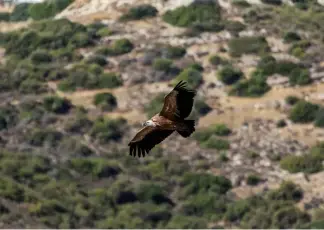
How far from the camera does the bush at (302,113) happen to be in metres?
55.7

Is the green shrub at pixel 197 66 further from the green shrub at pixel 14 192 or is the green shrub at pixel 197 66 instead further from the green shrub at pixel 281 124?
the green shrub at pixel 14 192

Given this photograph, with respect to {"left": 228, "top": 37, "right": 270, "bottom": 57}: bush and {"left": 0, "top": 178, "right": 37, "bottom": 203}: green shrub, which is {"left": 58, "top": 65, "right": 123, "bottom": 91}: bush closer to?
{"left": 228, "top": 37, "right": 270, "bottom": 57}: bush

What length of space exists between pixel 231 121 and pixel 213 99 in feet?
7.88

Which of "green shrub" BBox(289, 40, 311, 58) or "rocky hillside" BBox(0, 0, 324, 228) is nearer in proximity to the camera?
"rocky hillside" BBox(0, 0, 324, 228)

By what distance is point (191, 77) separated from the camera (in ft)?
197

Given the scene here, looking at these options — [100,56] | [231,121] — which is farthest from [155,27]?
[231,121]

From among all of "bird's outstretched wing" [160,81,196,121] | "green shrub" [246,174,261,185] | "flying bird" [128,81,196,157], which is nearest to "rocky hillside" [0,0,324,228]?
"green shrub" [246,174,261,185]

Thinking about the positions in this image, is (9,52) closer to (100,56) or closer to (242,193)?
(100,56)

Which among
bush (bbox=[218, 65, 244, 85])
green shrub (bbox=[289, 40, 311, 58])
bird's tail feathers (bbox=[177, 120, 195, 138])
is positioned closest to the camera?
bird's tail feathers (bbox=[177, 120, 195, 138])

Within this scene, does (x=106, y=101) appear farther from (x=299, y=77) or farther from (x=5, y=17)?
(x=5, y=17)

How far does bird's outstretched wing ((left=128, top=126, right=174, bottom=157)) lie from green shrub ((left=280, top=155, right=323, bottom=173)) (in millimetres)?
32715

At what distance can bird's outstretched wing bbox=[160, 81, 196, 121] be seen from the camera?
58.6 ft

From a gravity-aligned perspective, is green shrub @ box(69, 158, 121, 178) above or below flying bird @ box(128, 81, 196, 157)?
below

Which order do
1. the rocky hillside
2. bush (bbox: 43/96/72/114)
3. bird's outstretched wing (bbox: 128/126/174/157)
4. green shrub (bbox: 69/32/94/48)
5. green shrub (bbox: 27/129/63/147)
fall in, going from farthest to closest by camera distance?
green shrub (bbox: 69/32/94/48) < bush (bbox: 43/96/72/114) < green shrub (bbox: 27/129/63/147) < the rocky hillside < bird's outstretched wing (bbox: 128/126/174/157)
